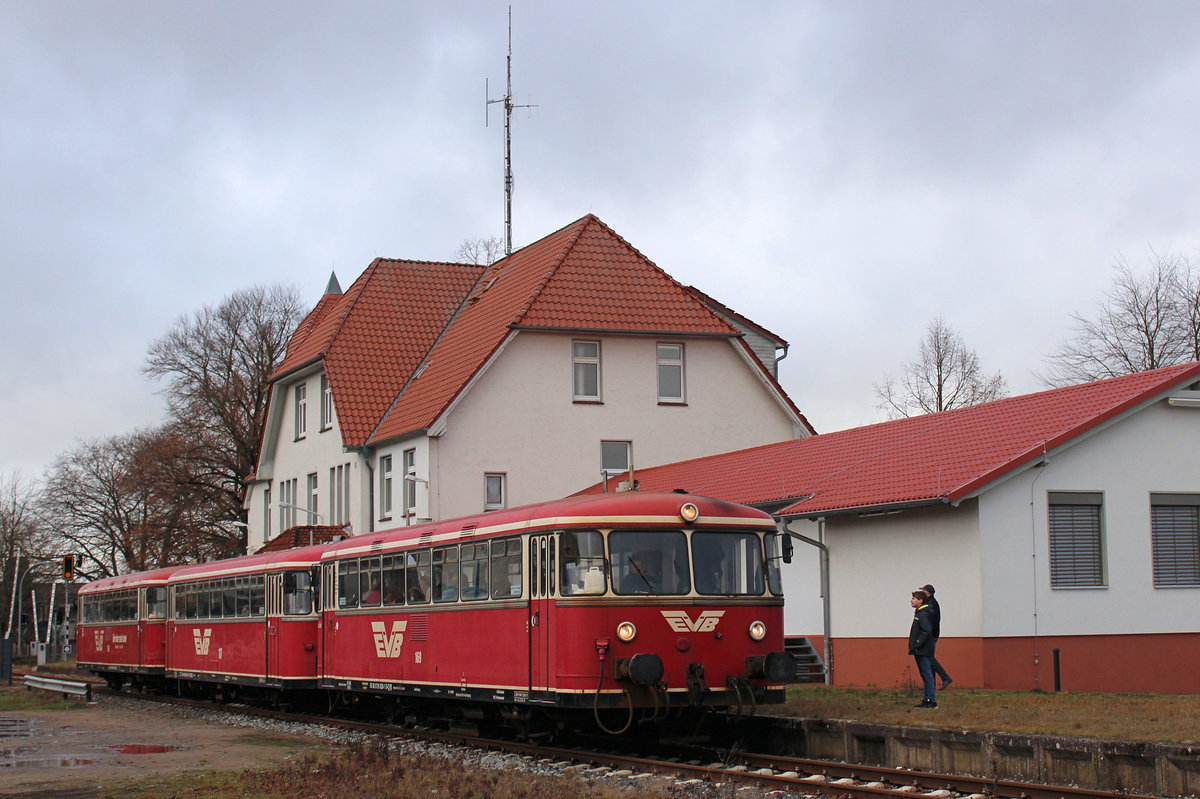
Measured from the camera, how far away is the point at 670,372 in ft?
117

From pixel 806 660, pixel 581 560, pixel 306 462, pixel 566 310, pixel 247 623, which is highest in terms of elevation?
pixel 566 310

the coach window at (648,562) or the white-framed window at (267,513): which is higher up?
the white-framed window at (267,513)

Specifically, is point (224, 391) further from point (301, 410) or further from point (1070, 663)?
point (1070, 663)

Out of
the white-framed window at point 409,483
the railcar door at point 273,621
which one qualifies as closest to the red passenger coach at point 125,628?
the white-framed window at point 409,483

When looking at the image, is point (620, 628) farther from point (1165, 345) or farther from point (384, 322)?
point (1165, 345)

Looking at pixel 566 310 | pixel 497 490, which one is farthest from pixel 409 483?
pixel 566 310

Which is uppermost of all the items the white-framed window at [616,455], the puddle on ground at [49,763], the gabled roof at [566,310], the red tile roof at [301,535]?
the gabled roof at [566,310]

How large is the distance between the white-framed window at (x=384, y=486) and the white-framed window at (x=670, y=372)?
22.2ft

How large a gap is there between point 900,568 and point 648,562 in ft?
21.9

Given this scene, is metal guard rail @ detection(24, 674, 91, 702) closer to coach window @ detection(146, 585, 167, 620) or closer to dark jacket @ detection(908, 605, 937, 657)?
coach window @ detection(146, 585, 167, 620)

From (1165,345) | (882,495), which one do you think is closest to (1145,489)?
(882,495)

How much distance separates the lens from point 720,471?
28.0m

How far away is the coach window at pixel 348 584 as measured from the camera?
21.3 m

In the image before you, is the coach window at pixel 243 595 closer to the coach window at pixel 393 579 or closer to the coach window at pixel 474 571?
the coach window at pixel 393 579
